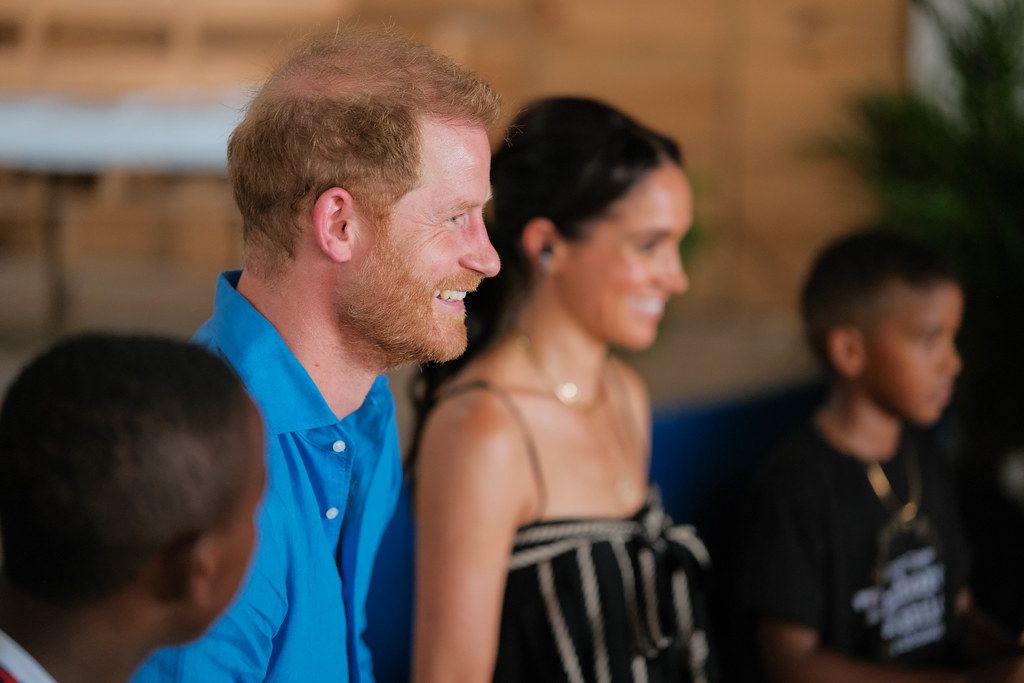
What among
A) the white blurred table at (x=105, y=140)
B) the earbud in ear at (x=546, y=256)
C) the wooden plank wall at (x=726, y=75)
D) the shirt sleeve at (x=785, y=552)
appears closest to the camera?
the earbud in ear at (x=546, y=256)

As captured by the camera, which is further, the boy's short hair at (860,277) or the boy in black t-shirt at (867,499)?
the boy's short hair at (860,277)

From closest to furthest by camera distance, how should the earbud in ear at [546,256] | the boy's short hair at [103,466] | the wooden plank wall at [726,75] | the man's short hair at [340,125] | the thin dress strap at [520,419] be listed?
the boy's short hair at [103,466], the man's short hair at [340,125], the thin dress strap at [520,419], the earbud in ear at [546,256], the wooden plank wall at [726,75]

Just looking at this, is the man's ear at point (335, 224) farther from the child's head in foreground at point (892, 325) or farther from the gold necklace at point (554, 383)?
the child's head in foreground at point (892, 325)

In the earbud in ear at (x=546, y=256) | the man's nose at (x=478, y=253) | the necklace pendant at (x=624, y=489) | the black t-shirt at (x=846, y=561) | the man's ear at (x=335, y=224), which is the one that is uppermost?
the man's ear at (x=335, y=224)

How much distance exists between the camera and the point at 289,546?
1.18 m

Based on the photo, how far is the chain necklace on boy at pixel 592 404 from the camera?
77.1 inches

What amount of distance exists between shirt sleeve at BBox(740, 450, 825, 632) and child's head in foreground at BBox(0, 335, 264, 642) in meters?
1.38

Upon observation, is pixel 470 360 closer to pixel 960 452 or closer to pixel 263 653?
pixel 263 653

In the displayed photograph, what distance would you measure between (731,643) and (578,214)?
105 centimetres

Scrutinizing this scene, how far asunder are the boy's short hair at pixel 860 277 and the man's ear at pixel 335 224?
147 centimetres

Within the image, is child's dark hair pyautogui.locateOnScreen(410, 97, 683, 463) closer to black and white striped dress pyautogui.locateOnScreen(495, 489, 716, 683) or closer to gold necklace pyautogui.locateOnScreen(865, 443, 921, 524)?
black and white striped dress pyautogui.locateOnScreen(495, 489, 716, 683)

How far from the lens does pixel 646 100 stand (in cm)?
598

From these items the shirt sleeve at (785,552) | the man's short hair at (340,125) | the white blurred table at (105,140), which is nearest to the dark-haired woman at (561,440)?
the shirt sleeve at (785,552)

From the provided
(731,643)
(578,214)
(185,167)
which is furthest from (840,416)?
(185,167)
